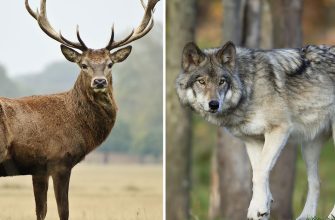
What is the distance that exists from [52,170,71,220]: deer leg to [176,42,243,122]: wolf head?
1.50 m

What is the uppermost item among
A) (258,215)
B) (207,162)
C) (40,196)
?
(40,196)

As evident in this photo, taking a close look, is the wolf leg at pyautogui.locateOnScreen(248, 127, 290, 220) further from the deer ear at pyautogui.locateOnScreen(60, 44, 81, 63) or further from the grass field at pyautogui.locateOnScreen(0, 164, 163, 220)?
the deer ear at pyautogui.locateOnScreen(60, 44, 81, 63)

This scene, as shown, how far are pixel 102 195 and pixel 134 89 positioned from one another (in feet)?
6.87

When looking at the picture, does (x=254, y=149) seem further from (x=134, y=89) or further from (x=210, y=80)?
(x=134, y=89)

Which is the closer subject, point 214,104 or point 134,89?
point 214,104

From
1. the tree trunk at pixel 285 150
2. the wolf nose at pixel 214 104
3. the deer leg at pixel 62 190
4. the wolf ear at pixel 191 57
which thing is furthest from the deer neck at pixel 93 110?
the tree trunk at pixel 285 150

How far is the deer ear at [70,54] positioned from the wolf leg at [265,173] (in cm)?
209

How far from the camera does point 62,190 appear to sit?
1066 cm

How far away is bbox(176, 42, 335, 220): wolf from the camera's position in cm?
1084

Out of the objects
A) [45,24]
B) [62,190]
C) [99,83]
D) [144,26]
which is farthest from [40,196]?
[144,26]

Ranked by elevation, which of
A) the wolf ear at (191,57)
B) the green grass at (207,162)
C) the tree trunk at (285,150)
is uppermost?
the wolf ear at (191,57)

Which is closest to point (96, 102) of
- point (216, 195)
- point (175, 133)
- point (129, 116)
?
point (129, 116)

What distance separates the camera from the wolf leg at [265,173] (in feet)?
35.2

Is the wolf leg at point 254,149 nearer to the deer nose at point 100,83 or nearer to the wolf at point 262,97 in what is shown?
the wolf at point 262,97
